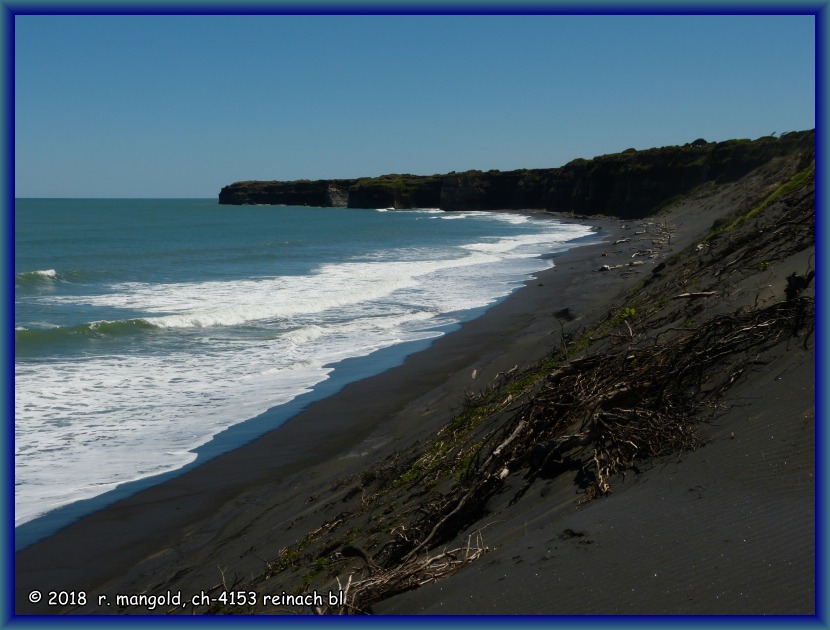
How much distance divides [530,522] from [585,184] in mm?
84542

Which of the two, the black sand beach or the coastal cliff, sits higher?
the coastal cliff

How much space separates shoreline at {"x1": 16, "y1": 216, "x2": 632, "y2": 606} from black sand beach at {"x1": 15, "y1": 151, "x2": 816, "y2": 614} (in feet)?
0.09

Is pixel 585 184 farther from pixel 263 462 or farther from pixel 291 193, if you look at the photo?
pixel 263 462

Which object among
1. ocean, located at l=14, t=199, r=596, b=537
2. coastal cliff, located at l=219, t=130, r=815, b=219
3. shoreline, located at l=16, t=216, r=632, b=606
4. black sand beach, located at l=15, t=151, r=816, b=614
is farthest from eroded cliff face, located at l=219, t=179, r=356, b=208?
black sand beach, located at l=15, t=151, r=816, b=614

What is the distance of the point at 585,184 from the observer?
85.4 metres

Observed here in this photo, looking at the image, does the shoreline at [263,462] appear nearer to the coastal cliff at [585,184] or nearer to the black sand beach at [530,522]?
the black sand beach at [530,522]

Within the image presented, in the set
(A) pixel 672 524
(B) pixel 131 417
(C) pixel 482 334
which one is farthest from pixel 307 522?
(C) pixel 482 334

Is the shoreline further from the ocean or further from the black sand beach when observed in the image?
the ocean

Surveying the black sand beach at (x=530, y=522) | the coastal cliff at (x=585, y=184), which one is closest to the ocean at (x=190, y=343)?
the black sand beach at (x=530, y=522)

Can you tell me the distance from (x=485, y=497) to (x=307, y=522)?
209 centimetres

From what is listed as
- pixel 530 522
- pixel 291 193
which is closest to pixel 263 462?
pixel 530 522

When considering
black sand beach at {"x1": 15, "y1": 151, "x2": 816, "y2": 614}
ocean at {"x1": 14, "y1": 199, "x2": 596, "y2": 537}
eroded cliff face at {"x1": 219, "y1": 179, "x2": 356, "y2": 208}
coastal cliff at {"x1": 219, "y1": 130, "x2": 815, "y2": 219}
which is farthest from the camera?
eroded cliff face at {"x1": 219, "y1": 179, "x2": 356, "y2": 208}

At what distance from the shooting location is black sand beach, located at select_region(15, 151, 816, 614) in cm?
346

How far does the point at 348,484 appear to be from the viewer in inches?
291
